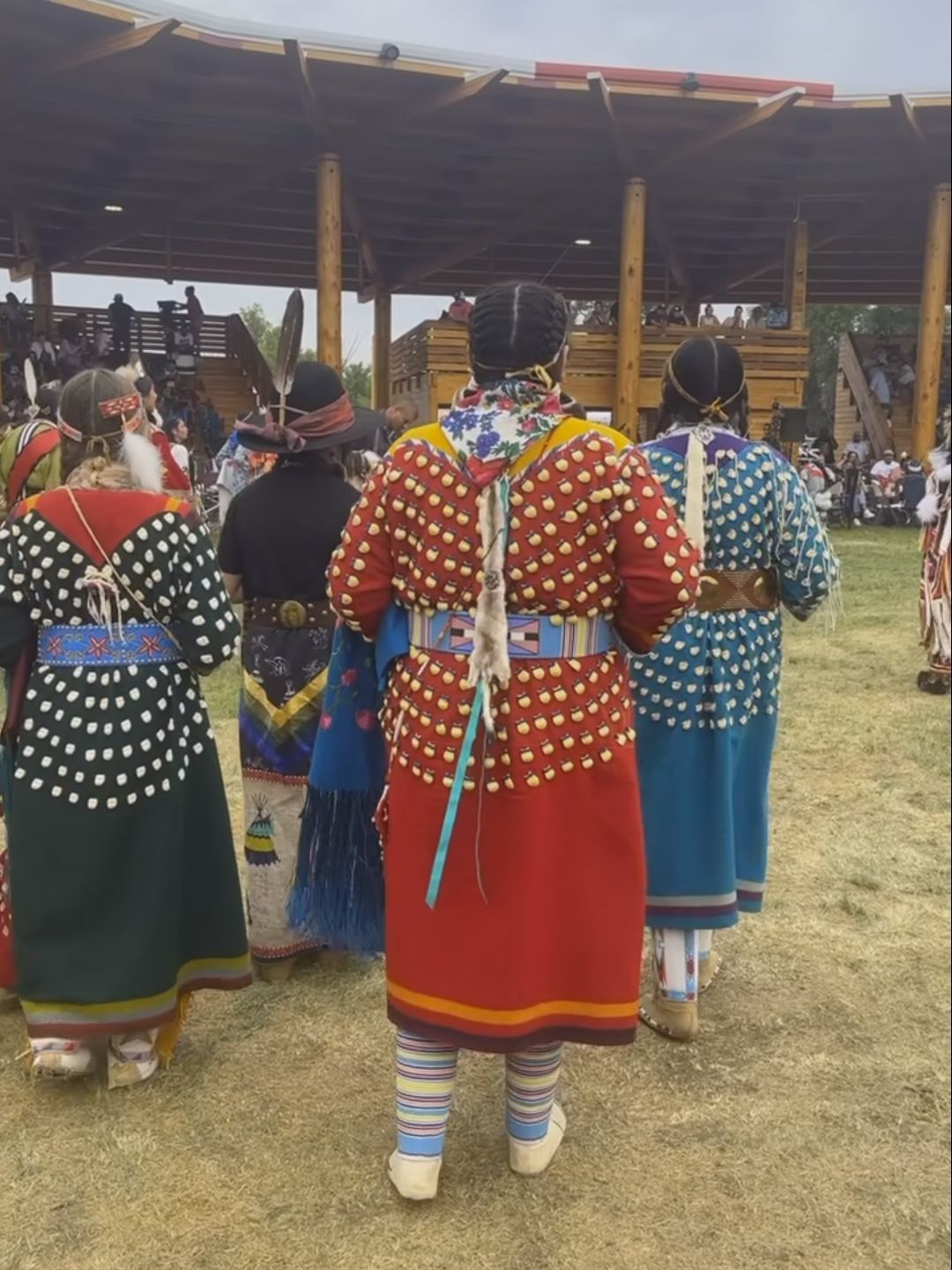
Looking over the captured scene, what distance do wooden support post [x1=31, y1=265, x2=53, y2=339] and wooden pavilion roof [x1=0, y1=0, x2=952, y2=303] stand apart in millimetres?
463

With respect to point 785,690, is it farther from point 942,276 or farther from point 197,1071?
point 942,276

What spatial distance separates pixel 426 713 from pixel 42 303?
16176mm

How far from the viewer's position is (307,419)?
2.58 m

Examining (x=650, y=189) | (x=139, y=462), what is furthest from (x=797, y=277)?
(x=139, y=462)

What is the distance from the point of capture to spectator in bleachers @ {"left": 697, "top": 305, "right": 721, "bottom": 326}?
15.5m

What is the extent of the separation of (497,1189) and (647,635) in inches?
43.5

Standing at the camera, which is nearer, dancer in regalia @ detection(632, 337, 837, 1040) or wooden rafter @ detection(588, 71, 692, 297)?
dancer in regalia @ detection(632, 337, 837, 1040)

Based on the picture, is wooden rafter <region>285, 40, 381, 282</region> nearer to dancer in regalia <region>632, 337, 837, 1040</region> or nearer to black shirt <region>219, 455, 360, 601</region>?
black shirt <region>219, 455, 360, 601</region>

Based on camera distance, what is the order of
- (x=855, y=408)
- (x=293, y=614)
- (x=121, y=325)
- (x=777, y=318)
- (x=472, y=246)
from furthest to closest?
1. (x=855, y=408)
2. (x=121, y=325)
3. (x=472, y=246)
4. (x=777, y=318)
5. (x=293, y=614)

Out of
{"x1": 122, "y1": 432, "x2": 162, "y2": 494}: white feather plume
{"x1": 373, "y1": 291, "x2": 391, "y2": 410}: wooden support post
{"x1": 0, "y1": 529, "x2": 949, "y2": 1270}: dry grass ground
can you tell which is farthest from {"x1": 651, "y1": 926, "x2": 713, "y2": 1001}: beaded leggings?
{"x1": 373, "y1": 291, "x2": 391, "y2": 410}: wooden support post

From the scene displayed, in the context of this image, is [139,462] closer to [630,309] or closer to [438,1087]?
[438,1087]

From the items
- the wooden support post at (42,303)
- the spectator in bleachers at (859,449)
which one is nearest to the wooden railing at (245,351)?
the wooden support post at (42,303)

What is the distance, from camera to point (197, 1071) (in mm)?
2434

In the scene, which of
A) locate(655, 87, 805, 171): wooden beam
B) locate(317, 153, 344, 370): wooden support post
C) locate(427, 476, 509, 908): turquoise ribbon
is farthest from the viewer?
locate(317, 153, 344, 370): wooden support post
